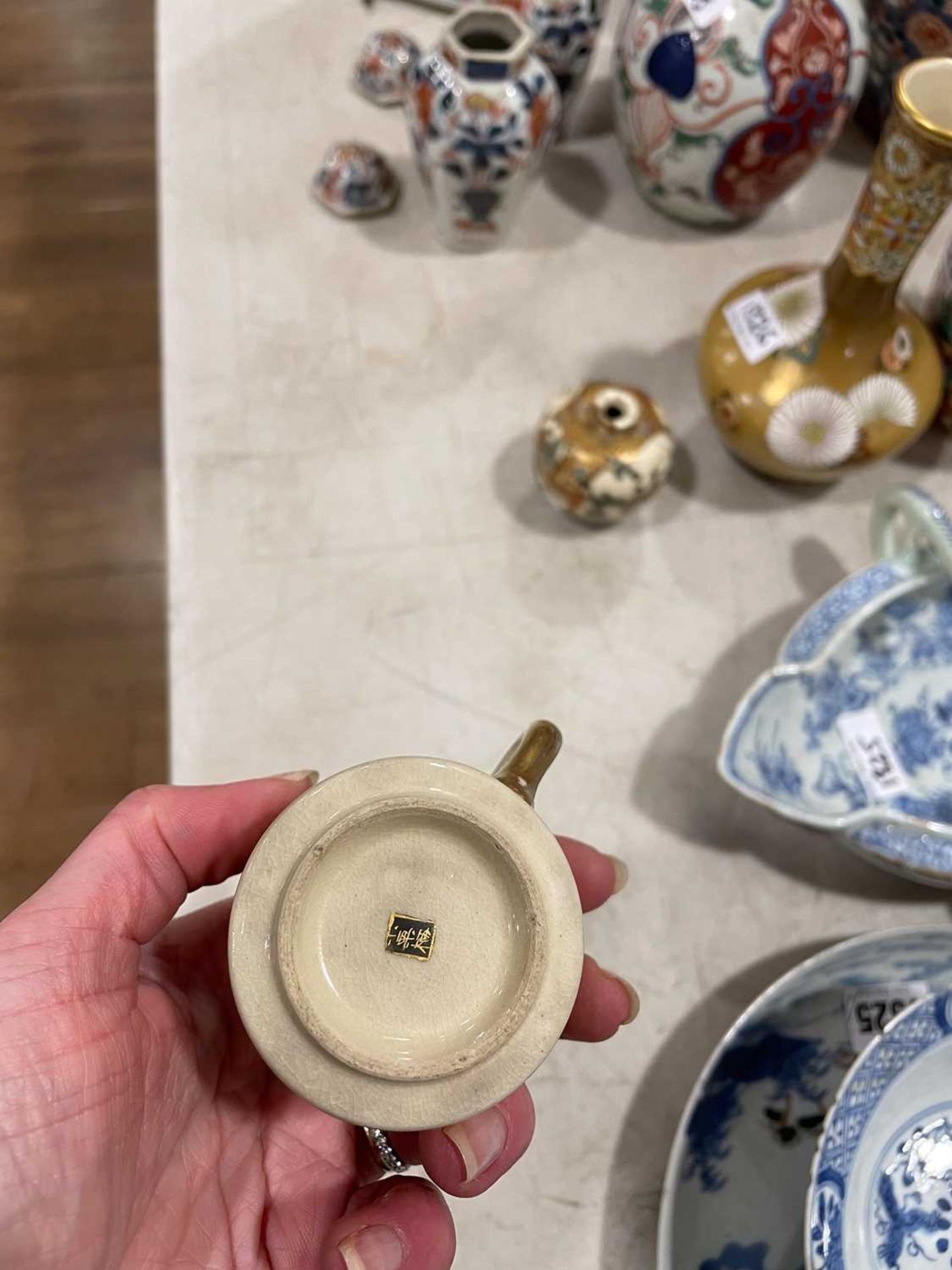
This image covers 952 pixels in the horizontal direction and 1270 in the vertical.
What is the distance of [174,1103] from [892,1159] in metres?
0.47

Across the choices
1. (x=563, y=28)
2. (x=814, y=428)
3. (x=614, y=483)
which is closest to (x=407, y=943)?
(x=614, y=483)

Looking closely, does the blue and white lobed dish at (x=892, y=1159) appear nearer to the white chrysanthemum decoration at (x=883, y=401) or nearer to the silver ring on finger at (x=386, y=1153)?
the silver ring on finger at (x=386, y=1153)

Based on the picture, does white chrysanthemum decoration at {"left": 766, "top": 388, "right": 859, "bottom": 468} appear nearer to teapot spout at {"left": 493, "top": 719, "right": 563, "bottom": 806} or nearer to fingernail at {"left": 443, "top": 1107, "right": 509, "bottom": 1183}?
teapot spout at {"left": 493, "top": 719, "right": 563, "bottom": 806}

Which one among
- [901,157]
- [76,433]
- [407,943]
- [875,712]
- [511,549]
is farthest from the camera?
[76,433]

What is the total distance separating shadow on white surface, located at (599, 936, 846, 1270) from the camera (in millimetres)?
800

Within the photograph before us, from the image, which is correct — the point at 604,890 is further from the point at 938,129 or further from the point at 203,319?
the point at 203,319

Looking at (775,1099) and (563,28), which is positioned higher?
(563,28)

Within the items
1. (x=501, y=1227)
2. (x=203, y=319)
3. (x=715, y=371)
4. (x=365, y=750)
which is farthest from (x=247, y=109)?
(x=501, y=1227)

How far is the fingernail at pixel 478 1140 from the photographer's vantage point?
602 mm

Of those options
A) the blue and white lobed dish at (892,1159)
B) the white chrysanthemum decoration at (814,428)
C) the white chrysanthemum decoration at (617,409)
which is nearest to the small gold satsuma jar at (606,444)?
the white chrysanthemum decoration at (617,409)

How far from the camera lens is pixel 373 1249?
578 millimetres

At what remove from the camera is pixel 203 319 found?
1165 millimetres

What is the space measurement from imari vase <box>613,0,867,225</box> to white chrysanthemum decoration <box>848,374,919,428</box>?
296mm

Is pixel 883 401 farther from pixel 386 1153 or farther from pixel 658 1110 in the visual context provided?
pixel 386 1153
